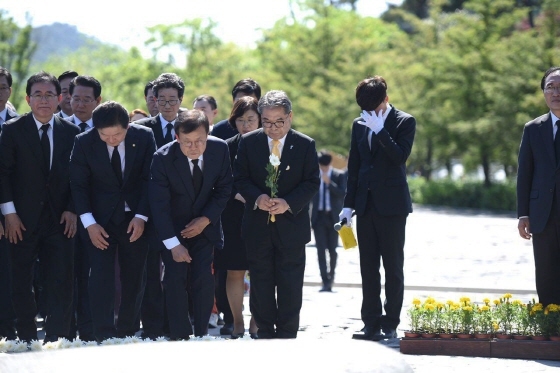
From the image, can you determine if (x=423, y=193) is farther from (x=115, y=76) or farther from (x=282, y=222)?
(x=282, y=222)

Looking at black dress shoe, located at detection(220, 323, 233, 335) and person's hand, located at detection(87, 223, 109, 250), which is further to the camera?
black dress shoe, located at detection(220, 323, 233, 335)

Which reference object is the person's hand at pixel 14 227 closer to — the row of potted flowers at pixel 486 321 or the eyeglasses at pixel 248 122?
the eyeglasses at pixel 248 122

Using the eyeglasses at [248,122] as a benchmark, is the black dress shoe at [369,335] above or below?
below

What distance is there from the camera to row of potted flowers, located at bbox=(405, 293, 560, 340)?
8.27 meters

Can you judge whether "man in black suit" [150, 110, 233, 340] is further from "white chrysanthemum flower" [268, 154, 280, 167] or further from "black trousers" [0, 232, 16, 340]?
"black trousers" [0, 232, 16, 340]

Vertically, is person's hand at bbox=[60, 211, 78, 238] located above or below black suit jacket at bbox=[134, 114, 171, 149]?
below

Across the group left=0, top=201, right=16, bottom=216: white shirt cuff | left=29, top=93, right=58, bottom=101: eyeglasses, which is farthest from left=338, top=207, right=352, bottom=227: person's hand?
left=0, top=201, right=16, bottom=216: white shirt cuff

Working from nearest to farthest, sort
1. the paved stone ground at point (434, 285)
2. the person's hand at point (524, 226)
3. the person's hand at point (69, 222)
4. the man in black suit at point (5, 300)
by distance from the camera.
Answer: the paved stone ground at point (434, 285)
the person's hand at point (69, 222)
the person's hand at point (524, 226)
the man in black suit at point (5, 300)

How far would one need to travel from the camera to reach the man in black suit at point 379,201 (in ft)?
31.1

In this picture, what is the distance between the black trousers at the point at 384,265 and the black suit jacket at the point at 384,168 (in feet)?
0.33

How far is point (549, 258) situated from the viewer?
881cm

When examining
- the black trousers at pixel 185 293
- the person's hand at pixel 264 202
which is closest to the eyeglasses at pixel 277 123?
the person's hand at pixel 264 202

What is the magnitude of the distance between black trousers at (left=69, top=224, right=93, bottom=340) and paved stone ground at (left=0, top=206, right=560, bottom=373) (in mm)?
1366

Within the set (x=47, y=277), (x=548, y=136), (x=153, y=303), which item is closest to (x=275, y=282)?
(x=153, y=303)
